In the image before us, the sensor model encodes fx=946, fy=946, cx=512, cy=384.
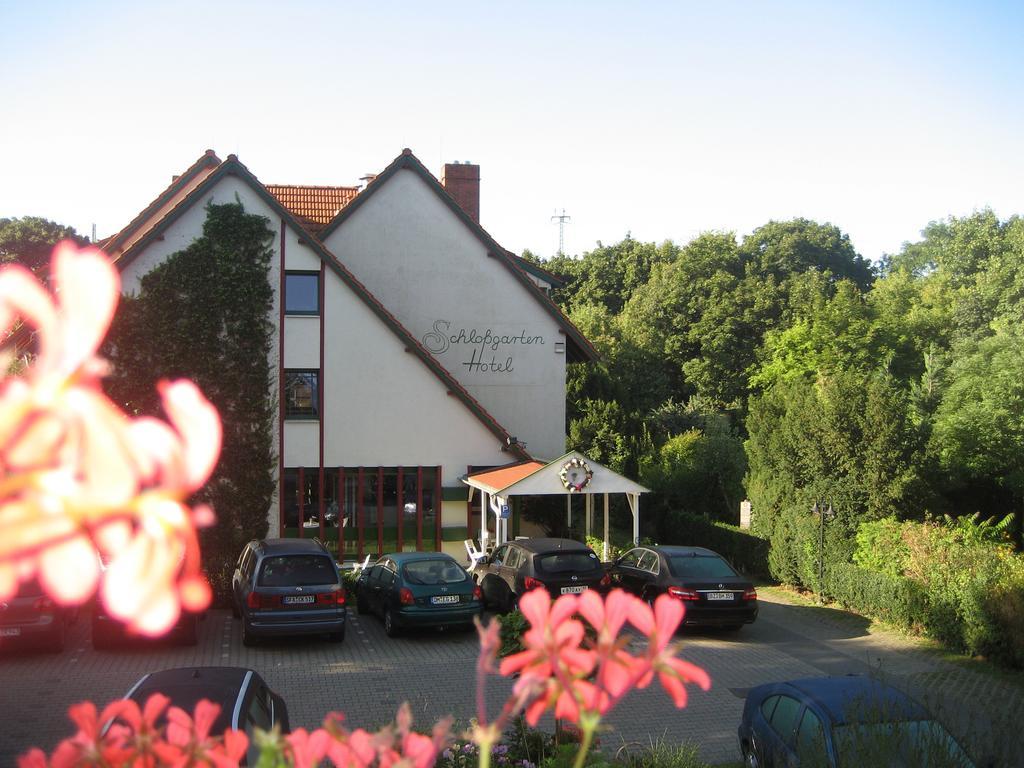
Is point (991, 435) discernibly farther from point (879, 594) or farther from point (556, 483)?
point (556, 483)

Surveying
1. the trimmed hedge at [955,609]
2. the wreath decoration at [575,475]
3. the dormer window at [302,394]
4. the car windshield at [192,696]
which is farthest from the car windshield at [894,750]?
the dormer window at [302,394]

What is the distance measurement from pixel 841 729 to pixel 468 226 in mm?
20543

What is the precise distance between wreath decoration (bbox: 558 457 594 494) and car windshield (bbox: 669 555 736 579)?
11.3 ft

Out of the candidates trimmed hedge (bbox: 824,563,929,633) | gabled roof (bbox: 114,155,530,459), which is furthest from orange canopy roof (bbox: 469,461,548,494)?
trimmed hedge (bbox: 824,563,929,633)

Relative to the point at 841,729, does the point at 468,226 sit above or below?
above

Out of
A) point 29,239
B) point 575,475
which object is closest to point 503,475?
point 575,475

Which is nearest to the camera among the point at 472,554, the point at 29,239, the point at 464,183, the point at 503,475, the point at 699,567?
the point at 699,567

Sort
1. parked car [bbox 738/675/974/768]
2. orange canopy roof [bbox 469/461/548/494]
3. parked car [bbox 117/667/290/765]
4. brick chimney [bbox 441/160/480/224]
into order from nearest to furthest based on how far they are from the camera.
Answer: parked car [bbox 738/675/974/768], parked car [bbox 117/667/290/765], orange canopy roof [bbox 469/461/548/494], brick chimney [bbox 441/160/480/224]

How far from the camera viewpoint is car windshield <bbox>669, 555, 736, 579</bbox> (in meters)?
17.1

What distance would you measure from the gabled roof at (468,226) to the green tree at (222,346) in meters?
4.73

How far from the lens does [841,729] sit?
26.4ft

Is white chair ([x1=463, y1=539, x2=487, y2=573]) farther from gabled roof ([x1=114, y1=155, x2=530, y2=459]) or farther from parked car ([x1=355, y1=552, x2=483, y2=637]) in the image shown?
parked car ([x1=355, y1=552, x2=483, y2=637])

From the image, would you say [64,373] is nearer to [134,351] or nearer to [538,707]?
[538,707]

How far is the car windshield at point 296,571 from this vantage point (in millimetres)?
15578
